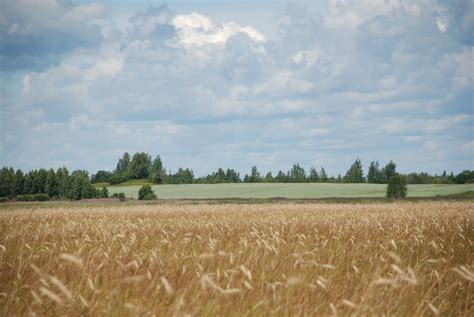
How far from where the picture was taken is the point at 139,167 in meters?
135

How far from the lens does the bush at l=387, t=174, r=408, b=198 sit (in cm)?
6139

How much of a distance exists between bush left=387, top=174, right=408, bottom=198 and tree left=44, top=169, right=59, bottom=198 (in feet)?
209

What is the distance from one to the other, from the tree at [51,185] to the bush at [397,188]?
63.8 meters

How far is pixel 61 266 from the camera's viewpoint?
22.1 feet

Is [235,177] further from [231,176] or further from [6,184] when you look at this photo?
[6,184]

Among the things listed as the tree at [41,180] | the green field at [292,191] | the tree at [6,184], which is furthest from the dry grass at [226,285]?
the tree at [41,180]

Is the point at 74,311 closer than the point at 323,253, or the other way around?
the point at 74,311

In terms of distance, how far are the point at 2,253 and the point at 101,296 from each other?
3075 mm

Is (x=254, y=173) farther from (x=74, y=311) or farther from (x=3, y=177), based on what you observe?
(x=74, y=311)

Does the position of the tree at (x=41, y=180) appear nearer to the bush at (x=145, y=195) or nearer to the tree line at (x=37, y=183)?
the tree line at (x=37, y=183)

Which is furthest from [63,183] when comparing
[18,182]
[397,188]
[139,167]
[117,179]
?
[397,188]

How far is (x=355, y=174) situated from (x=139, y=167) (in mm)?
57557

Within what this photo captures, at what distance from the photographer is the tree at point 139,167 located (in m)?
A: 133

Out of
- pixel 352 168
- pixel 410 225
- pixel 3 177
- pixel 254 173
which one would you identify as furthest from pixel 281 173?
pixel 410 225
